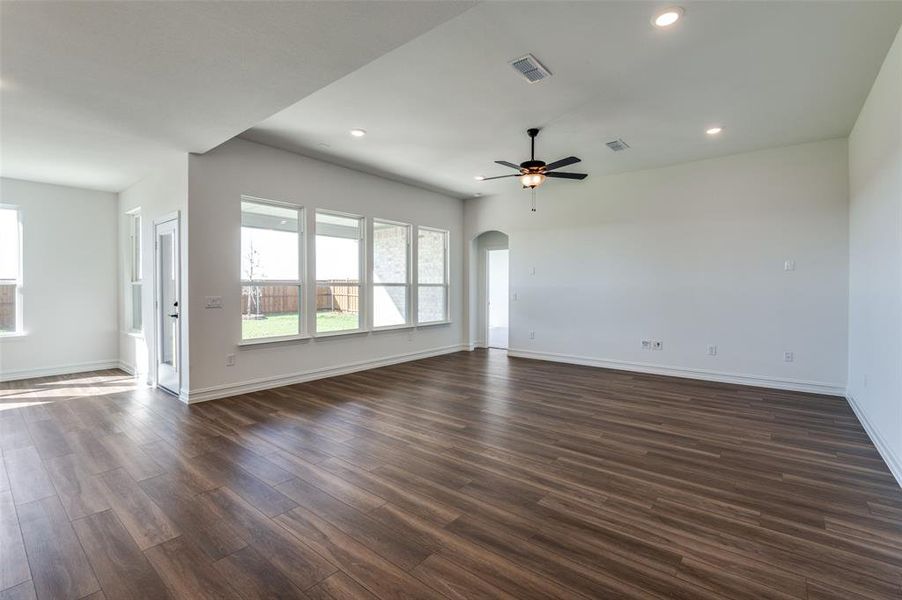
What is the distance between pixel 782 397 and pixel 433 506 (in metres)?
4.78

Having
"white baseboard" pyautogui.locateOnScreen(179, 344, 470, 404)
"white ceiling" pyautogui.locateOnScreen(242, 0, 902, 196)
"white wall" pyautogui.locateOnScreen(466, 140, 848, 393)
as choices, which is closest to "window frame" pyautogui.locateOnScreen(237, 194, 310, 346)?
"white baseboard" pyautogui.locateOnScreen(179, 344, 470, 404)

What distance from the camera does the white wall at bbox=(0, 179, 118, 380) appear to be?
5.77 metres

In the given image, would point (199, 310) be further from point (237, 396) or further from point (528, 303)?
point (528, 303)

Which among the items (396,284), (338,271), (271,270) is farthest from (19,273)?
(396,284)

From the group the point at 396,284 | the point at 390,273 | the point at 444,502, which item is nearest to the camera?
the point at 444,502

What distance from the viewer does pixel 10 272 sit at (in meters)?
5.70

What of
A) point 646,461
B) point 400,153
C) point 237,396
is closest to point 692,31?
point 646,461

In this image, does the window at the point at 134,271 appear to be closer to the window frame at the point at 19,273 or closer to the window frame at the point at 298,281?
the window frame at the point at 19,273

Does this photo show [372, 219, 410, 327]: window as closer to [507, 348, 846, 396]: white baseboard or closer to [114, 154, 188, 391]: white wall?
[507, 348, 846, 396]: white baseboard

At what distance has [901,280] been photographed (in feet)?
9.30

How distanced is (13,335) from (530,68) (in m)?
7.58

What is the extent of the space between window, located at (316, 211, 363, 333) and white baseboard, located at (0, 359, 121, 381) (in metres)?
3.79

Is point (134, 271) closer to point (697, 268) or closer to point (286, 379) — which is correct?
point (286, 379)

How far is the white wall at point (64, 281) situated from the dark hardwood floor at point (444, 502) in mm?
2122
